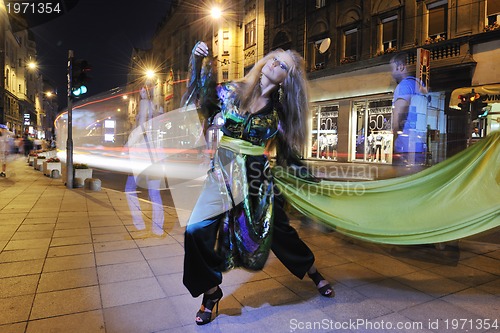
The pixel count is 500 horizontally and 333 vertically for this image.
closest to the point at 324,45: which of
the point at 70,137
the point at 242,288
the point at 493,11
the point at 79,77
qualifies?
the point at 493,11

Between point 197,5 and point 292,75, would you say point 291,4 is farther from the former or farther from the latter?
point 292,75

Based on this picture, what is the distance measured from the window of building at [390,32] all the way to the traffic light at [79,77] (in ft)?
50.4

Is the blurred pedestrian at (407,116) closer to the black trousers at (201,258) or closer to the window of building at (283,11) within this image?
the window of building at (283,11)

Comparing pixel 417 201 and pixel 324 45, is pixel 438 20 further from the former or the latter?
pixel 417 201

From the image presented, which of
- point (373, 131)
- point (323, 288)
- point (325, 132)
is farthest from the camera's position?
point (325, 132)

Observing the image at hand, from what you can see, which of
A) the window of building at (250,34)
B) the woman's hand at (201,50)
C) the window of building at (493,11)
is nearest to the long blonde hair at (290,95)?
the woman's hand at (201,50)

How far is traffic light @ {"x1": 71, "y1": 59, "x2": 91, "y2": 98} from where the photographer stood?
11.0m

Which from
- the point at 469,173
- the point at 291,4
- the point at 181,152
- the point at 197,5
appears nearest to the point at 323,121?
the point at 291,4

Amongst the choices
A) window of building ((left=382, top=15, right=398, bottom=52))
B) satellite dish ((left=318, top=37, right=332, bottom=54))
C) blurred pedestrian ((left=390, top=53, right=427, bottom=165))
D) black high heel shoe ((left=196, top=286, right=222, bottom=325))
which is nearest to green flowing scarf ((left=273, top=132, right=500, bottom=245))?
black high heel shoe ((left=196, top=286, right=222, bottom=325))

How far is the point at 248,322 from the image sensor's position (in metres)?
2.93

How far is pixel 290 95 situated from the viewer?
328 cm

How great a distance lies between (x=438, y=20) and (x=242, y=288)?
18.6 metres

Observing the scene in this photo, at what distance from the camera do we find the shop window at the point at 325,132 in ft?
73.0

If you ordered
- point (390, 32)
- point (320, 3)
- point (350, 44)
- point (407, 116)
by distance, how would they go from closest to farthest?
point (407, 116)
point (390, 32)
point (350, 44)
point (320, 3)
